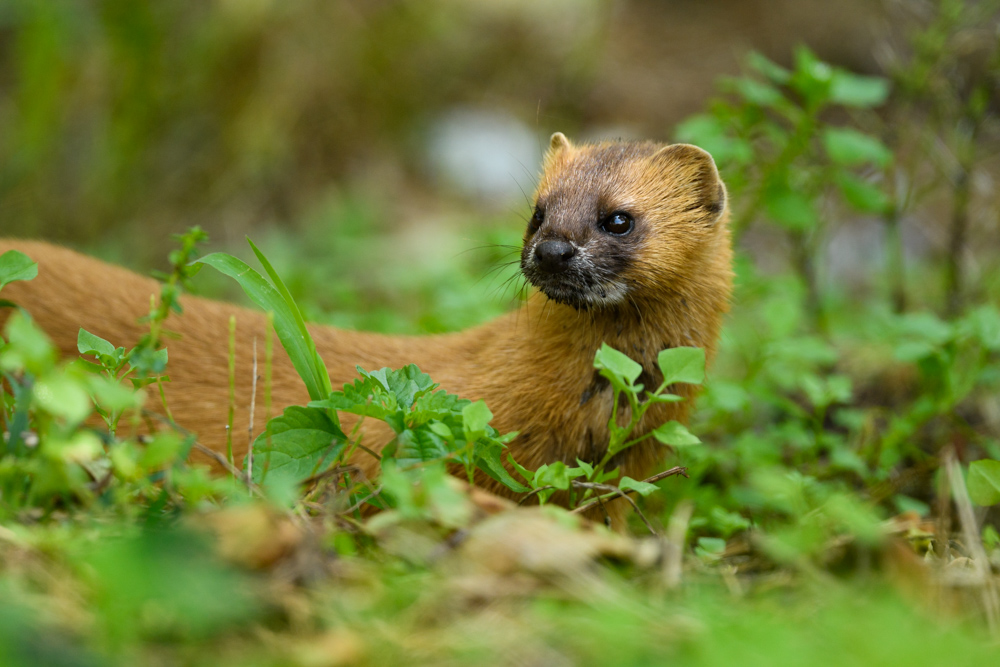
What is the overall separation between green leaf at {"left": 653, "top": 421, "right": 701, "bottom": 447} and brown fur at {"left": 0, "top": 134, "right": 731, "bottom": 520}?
737mm

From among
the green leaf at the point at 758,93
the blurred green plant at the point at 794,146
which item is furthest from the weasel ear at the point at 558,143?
the green leaf at the point at 758,93

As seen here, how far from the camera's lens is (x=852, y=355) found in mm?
6008

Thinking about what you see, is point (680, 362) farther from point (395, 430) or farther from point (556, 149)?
point (556, 149)

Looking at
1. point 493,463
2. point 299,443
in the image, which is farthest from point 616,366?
point 299,443

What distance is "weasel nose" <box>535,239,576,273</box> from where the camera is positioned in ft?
12.3

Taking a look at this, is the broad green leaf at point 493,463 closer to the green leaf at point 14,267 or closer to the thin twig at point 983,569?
the thin twig at point 983,569

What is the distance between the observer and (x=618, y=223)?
3.98m

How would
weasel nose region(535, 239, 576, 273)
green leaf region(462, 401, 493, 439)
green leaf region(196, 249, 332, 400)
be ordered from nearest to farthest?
green leaf region(462, 401, 493, 439) → green leaf region(196, 249, 332, 400) → weasel nose region(535, 239, 576, 273)

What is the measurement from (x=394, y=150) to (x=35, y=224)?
12.9 ft

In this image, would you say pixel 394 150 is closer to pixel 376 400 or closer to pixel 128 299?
pixel 128 299

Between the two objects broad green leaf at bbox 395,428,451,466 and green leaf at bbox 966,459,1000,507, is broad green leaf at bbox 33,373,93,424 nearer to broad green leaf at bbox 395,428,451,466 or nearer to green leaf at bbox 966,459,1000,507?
broad green leaf at bbox 395,428,451,466

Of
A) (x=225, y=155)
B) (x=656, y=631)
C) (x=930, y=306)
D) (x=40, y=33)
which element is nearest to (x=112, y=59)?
(x=40, y=33)

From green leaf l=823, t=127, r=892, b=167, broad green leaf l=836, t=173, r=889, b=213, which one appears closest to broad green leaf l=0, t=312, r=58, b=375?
green leaf l=823, t=127, r=892, b=167

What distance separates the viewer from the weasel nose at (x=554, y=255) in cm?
374
